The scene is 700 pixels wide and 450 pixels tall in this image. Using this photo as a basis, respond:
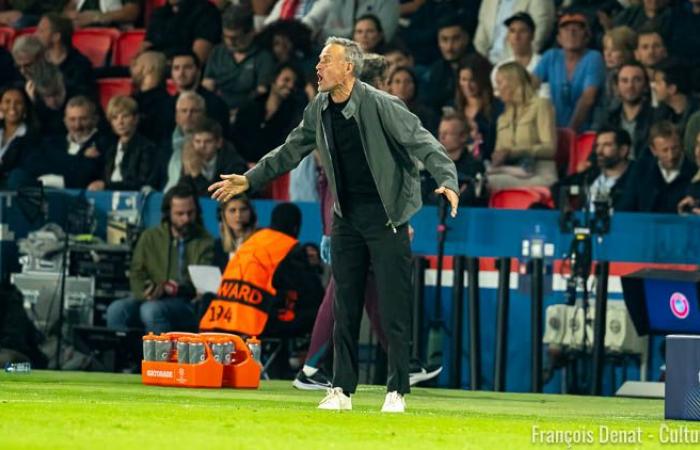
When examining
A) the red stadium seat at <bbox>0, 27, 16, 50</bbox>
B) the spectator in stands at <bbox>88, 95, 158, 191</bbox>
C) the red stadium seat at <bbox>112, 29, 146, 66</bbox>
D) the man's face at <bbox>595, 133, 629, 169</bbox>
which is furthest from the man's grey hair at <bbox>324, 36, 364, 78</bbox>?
the red stadium seat at <bbox>0, 27, 16, 50</bbox>

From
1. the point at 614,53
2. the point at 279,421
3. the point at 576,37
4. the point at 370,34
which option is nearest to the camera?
the point at 279,421

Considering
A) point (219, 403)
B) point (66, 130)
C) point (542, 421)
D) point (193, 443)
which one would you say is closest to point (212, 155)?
point (66, 130)

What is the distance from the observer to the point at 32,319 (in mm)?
18453

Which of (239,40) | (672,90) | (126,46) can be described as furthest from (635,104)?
(126,46)

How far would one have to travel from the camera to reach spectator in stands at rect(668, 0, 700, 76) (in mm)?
17578

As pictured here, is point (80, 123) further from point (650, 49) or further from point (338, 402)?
point (338, 402)

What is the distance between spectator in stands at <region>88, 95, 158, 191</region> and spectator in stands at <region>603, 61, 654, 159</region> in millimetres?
4600

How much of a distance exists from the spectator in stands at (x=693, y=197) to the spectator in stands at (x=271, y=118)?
165 inches

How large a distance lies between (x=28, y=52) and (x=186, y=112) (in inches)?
92.7

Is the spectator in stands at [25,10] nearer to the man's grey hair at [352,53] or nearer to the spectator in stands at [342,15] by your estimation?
the spectator in stands at [342,15]

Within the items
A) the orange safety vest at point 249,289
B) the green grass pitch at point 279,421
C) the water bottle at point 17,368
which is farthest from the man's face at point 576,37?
the water bottle at point 17,368

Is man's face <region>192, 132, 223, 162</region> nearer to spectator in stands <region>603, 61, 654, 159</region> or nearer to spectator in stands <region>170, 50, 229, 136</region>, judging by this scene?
spectator in stands <region>170, 50, 229, 136</region>

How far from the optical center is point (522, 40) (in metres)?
18.2

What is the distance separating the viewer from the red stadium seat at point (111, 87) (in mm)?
20625
